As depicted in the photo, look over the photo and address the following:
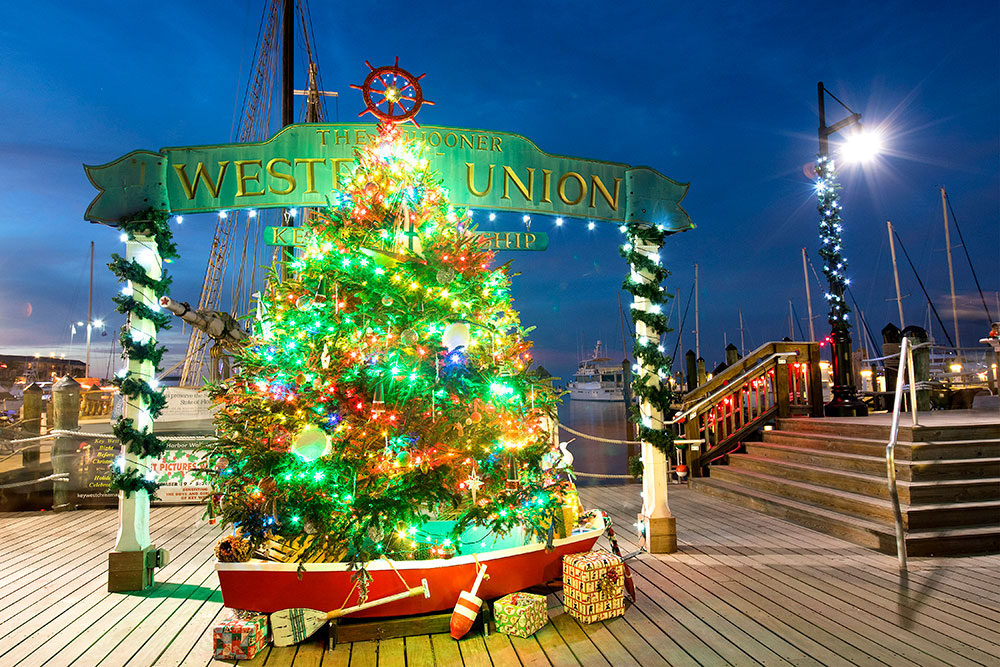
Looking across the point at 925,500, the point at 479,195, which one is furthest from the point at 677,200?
the point at 925,500

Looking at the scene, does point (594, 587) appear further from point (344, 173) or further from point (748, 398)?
point (748, 398)

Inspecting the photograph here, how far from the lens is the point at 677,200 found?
5258mm

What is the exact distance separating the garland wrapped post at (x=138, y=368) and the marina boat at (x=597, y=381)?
2646 inches

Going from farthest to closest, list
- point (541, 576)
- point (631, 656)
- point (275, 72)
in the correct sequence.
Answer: point (275, 72), point (541, 576), point (631, 656)

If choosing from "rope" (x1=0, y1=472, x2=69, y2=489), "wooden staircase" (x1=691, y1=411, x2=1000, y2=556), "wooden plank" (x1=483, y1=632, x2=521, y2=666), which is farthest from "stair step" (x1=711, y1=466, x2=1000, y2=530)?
"rope" (x1=0, y1=472, x2=69, y2=489)

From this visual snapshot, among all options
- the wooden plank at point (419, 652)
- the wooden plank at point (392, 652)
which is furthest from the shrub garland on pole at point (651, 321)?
the wooden plank at point (392, 652)

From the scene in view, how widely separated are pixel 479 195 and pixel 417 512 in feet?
9.20

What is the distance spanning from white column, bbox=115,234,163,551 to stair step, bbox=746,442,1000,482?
6.85 meters

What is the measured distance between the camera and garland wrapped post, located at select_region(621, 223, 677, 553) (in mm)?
4977

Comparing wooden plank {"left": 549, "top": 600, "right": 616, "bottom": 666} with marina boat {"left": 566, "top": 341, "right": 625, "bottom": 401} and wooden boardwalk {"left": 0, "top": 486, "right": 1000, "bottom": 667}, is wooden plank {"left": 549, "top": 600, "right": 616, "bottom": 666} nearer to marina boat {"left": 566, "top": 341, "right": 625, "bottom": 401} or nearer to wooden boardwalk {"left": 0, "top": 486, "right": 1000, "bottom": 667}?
wooden boardwalk {"left": 0, "top": 486, "right": 1000, "bottom": 667}

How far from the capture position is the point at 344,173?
484 cm

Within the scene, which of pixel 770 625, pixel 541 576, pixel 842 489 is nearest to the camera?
pixel 770 625

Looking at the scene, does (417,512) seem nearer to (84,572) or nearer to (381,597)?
(381,597)

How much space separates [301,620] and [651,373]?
348 cm
